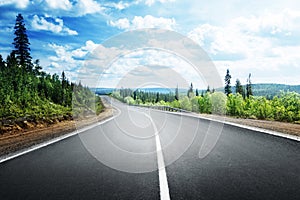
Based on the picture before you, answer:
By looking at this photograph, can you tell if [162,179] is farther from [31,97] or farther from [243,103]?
[243,103]

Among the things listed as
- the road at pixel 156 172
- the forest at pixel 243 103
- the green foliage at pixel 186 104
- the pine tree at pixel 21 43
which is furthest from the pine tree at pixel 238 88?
the road at pixel 156 172

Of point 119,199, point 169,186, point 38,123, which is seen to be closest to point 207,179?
point 169,186

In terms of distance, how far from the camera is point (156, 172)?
657cm

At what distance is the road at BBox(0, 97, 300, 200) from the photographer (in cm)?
499

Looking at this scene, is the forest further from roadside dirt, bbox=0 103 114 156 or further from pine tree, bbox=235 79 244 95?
roadside dirt, bbox=0 103 114 156

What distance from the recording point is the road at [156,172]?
4.99 m

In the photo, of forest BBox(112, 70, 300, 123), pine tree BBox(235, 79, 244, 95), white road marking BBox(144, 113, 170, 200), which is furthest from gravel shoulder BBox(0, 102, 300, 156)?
pine tree BBox(235, 79, 244, 95)

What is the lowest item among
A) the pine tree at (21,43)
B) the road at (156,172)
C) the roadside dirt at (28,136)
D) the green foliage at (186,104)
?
the green foliage at (186,104)

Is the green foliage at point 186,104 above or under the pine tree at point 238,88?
under

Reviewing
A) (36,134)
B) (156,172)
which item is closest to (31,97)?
(36,134)

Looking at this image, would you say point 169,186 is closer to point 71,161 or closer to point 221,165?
point 221,165

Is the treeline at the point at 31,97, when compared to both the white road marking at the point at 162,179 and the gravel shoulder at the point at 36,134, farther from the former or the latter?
the white road marking at the point at 162,179

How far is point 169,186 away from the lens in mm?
5398

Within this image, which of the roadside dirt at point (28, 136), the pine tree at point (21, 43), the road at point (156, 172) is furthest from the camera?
the pine tree at point (21, 43)
